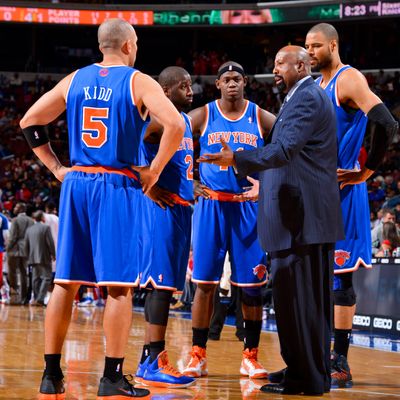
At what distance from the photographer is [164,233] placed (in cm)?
608

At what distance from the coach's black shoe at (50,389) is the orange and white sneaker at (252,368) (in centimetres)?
183

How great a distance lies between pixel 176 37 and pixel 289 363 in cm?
2701

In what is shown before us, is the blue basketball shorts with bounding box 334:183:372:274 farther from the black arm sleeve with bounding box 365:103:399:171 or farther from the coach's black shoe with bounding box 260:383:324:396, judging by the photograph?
the coach's black shoe with bounding box 260:383:324:396

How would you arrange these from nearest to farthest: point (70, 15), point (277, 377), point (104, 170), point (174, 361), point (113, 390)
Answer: point (113, 390) → point (104, 170) → point (277, 377) → point (174, 361) → point (70, 15)

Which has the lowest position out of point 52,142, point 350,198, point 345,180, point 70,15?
point 350,198

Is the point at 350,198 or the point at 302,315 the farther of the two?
the point at 350,198

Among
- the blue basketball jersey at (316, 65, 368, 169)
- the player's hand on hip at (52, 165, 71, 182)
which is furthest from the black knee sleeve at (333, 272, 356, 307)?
the player's hand on hip at (52, 165, 71, 182)

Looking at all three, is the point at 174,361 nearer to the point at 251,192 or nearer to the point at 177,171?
the point at 251,192

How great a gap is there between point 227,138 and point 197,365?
176 centimetres

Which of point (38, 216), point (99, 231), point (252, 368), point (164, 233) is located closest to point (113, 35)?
point (99, 231)

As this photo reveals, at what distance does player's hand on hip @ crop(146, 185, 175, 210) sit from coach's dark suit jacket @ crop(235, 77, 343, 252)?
2.76 feet

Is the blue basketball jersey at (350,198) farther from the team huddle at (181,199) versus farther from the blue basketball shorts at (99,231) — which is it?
the blue basketball shorts at (99,231)

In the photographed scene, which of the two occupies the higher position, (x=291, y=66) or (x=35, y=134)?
(x=291, y=66)

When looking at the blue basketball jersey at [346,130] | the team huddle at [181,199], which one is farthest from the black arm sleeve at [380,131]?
the blue basketball jersey at [346,130]
